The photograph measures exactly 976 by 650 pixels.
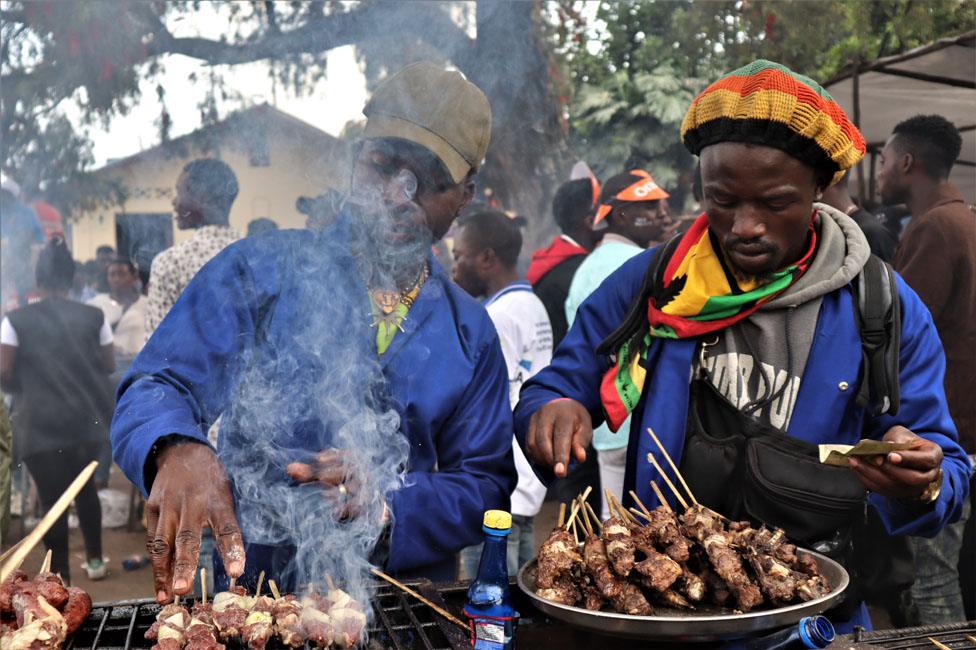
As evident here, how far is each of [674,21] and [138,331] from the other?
22.9ft

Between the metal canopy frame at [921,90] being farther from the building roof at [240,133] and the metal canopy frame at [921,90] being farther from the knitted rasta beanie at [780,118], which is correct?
the building roof at [240,133]

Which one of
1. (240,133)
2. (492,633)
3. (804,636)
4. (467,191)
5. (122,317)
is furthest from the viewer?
(122,317)

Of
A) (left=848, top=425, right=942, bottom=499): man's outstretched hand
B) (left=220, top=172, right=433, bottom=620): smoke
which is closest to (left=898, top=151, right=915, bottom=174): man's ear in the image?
(left=848, top=425, right=942, bottom=499): man's outstretched hand

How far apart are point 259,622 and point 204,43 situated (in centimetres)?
318

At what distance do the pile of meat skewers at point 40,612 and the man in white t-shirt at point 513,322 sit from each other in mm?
2997

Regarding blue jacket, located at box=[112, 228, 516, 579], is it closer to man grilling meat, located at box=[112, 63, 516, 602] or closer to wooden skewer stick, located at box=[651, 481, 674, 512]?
man grilling meat, located at box=[112, 63, 516, 602]

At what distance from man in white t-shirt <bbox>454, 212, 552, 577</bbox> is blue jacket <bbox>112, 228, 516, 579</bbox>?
2276 mm

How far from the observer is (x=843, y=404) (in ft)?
7.96

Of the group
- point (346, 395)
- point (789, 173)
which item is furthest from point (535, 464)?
point (789, 173)

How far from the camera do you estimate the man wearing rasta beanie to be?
2.37m

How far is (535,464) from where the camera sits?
2.53 m

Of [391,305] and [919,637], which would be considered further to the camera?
[391,305]

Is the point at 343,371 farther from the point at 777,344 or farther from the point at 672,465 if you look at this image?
the point at 777,344

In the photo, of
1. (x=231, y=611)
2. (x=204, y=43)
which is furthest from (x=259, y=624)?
(x=204, y=43)
